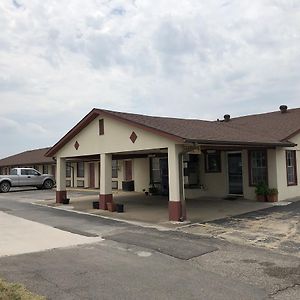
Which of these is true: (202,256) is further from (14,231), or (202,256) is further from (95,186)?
(95,186)

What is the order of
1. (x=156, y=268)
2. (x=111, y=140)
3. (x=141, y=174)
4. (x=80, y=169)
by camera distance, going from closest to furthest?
1. (x=156, y=268)
2. (x=111, y=140)
3. (x=141, y=174)
4. (x=80, y=169)

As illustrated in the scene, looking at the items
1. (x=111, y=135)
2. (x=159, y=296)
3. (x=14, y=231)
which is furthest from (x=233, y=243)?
(x=111, y=135)

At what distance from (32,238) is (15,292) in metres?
4.95

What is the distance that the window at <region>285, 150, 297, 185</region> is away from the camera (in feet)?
59.4

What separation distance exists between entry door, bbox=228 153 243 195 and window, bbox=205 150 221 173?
545mm

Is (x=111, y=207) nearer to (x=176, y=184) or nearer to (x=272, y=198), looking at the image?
(x=176, y=184)

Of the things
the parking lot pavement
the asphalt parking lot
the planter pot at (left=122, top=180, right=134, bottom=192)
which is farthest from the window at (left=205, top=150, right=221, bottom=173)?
the asphalt parking lot

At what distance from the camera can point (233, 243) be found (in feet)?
30.6

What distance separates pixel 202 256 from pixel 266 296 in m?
2.50

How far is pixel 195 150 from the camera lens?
41.6ft

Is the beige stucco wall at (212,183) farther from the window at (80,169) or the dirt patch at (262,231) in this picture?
the window at (80,169)

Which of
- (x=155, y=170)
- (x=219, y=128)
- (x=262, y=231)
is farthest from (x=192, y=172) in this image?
(x=262, y=231)

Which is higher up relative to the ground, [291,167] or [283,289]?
[291,167]

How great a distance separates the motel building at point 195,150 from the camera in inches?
506
